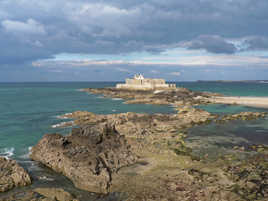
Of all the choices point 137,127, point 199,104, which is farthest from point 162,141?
point 199,104

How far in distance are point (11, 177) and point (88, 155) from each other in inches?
261

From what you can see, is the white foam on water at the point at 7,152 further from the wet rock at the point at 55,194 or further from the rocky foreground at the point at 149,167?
the wet rock at the point at 55,194

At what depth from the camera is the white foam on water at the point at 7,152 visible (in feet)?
89.7

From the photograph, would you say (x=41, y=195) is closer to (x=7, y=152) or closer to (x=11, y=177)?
(x=11, y=177)

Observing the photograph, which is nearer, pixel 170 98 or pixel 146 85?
pixel 170 98

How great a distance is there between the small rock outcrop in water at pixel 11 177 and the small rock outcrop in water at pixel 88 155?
3538mm

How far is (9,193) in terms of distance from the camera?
56.8 feet

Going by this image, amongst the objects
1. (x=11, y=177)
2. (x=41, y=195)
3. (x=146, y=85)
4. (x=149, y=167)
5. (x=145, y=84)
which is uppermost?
(x=145, y=84)

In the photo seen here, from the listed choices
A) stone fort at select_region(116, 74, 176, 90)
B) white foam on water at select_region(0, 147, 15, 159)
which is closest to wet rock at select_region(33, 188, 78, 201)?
white foam on water at select_region(0, 147, 15, 159)

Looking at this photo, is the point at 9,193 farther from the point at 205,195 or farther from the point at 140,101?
the point at 140,101

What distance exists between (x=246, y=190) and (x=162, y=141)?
14.7 metres

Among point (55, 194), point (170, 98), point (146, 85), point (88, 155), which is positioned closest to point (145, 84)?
point (146, 85)

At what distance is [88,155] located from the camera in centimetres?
2181

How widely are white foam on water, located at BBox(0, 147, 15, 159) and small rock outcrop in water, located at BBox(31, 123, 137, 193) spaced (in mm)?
3971
